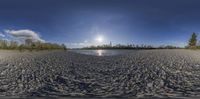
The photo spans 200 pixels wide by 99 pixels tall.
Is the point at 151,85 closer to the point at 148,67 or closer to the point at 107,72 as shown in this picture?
the point at 107,72

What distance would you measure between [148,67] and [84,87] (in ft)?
17.5

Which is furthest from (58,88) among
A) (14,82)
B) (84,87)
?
(14,82)

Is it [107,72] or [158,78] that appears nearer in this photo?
[158,78]

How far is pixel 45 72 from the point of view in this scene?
1095cm

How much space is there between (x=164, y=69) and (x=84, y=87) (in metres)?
5.47

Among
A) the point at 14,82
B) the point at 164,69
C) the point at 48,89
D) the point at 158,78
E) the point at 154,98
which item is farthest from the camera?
the point at 164,69

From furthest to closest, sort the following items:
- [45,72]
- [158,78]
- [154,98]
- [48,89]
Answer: [45,72]
[158,78]
[48,89]
[154,98]

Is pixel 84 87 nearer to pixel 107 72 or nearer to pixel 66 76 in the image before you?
pixel 66 76

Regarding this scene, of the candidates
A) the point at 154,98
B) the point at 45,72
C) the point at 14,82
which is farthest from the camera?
the point at 45,72

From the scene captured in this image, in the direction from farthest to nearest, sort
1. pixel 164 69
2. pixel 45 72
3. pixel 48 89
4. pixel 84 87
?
1. pixel 164 69
2. pixel 45 72
3. pixel 84 87
4. pixel 48 89

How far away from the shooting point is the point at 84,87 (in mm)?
8141

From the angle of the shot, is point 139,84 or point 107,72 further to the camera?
point 107,72

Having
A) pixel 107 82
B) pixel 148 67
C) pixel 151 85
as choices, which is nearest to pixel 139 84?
pixel 151 85

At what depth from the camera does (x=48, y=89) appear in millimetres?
7586
